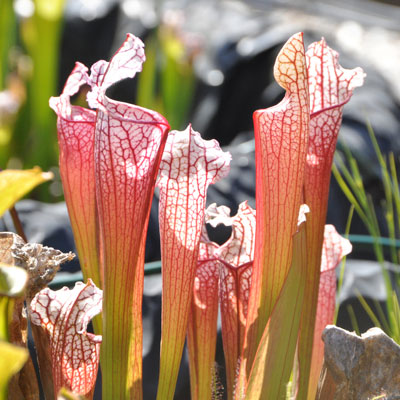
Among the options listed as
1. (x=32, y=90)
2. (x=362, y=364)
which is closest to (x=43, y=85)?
(x=32, y=90)

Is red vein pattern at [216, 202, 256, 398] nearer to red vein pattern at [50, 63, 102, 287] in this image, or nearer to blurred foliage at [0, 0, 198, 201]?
red vein pattern at [50, 63, 102, 287]

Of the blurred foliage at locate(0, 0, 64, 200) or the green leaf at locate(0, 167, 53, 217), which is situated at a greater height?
the green leaf at locate(0, 167, 53, 217)

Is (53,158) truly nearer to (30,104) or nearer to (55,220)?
(30,104)

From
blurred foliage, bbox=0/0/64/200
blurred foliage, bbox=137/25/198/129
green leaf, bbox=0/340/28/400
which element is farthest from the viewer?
blurred foliage, bbox=137/25/198/129

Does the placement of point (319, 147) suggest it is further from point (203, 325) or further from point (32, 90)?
point (32, 90)

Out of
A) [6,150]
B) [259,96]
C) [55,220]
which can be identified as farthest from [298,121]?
[259,96]

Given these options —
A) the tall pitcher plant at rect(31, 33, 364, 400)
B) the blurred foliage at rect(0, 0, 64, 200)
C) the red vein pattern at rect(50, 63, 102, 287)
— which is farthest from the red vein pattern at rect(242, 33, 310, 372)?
the blurred foliage at rect(0, 0, 64, 200)

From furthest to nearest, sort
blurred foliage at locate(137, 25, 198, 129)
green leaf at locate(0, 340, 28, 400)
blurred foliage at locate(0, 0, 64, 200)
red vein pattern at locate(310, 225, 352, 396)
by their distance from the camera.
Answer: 1. blurred foliage at locate(137, 25, 198, 129)
2. blurred foliage at locate(0, 0, 64, 200)
3. red vein pattern at locate(310, 225, 352, 396)
4. green leaf at locate(0, 340, 28, 400)
